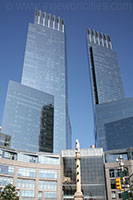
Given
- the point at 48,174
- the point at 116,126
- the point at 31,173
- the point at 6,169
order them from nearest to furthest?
the point at 6,169 → the point at 31,173 → the point at 48,174 → the point at 116,126

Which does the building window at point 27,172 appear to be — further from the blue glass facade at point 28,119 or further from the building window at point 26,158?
the blue glass facade at point 28,119

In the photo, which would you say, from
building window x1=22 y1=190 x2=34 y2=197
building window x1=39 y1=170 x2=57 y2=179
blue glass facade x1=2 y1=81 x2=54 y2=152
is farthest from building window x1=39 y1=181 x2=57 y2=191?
blue glass facade x1=2 y1=81 x2=54 y2=152

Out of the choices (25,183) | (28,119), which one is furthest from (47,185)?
(28,119)

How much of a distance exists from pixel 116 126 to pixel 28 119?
75726 mm

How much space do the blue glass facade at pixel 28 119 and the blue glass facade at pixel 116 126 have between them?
44.9 m

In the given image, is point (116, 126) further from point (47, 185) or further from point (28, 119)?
point (47, 185)

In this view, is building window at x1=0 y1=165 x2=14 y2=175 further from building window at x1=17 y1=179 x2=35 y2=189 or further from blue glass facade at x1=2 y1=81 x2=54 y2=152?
blue glass facade at x1=2 y1=81 x2=54 y2=152

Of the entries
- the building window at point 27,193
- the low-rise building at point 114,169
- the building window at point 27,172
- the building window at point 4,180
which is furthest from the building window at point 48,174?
the low-rise building at point 114,169

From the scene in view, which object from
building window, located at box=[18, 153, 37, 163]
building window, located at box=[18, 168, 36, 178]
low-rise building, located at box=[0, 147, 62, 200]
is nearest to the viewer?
low-rise building, located at box=[0, 147, 62, 200]

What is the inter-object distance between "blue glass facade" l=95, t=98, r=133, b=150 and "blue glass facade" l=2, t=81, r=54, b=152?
147ft

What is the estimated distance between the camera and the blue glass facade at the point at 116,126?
176 metres

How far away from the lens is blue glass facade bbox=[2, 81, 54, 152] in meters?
146

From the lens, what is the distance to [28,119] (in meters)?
157

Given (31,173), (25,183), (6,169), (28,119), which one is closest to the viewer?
(6,169)
